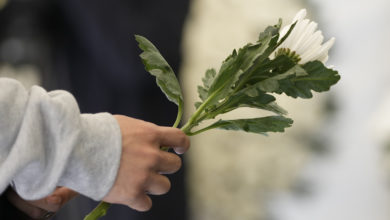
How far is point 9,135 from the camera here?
0.44 meters

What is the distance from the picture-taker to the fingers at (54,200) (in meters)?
0.57

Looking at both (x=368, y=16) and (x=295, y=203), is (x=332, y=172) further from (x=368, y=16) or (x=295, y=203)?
(x=368, y=16)

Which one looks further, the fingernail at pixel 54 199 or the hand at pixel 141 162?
the fingernail at pixel 54 199

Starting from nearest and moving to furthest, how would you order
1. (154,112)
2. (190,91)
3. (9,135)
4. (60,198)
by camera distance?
(9,135), (60,198), (154,112), (190,91)

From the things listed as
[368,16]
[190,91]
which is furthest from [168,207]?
[368,16]

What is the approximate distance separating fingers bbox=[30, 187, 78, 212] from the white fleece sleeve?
0.11 metres

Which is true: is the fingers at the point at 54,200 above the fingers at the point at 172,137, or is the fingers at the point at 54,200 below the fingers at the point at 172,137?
below

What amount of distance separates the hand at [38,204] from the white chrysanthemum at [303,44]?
312 millimetres

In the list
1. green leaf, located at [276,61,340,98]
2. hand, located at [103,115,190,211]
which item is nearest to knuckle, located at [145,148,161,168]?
hand, located at [103,115,190,211]

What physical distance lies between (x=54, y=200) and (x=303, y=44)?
0.34 metres

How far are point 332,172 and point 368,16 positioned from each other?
0.75 meters

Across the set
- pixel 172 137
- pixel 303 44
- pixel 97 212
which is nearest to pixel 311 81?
pixel 303 44

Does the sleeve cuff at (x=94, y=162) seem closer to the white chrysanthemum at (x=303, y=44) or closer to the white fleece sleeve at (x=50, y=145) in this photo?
the white fleece sleeve at (x=50, y=145)

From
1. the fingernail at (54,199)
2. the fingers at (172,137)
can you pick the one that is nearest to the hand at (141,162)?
the fingers at (172,137)
